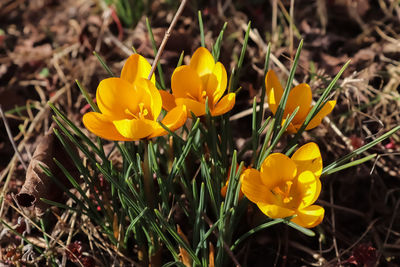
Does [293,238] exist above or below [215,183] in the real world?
below

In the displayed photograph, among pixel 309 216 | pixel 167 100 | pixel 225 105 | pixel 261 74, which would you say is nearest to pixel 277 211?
pixel 309 216

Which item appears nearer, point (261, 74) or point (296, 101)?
point (296, 101)

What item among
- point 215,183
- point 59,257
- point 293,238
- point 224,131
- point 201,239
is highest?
point 224,131

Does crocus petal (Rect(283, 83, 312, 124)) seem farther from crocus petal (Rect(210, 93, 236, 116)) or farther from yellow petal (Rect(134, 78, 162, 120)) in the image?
yellow petal (Rect(134, 78, 162, 120))

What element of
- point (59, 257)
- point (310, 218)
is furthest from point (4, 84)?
point (310, 218)

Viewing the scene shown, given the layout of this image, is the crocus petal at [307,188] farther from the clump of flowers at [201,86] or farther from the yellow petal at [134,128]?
the yellow petal at [134,128]

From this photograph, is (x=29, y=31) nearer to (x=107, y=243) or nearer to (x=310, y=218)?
(x=107, y=243)

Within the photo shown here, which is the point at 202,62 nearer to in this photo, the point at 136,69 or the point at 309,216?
the point at 136,69
